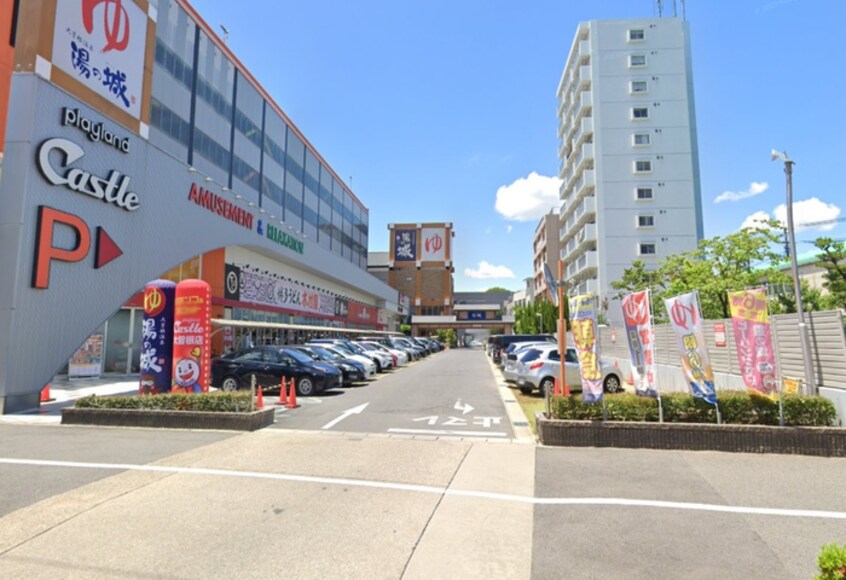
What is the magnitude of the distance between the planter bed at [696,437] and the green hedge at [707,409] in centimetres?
35

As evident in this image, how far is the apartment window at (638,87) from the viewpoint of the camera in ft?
162

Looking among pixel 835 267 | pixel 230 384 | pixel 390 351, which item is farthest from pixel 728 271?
pixel 230 384

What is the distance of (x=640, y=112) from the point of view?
1939 inches

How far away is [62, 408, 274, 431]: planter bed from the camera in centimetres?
957

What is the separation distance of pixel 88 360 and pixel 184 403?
38.5ft

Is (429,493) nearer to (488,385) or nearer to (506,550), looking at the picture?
(506,550)

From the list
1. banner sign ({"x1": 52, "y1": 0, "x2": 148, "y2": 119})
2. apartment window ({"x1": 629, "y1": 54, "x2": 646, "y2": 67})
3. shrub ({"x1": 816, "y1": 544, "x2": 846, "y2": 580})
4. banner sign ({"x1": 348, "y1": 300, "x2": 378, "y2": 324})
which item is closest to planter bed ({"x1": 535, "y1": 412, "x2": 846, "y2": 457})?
shrub ({"x1": 816, "y1": 544, "x2": 846, "y2": 580})

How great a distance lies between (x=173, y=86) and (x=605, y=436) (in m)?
29.3

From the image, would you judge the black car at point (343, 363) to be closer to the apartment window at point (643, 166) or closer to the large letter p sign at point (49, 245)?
the large letter p sign at point (49, 245)

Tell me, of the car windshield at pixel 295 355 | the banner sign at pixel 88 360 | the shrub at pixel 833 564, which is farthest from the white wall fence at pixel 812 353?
the banner sign at pixel 88 360

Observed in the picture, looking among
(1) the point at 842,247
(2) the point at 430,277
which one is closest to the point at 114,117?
(1) the point at 842,247

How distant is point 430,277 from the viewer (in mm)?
86188

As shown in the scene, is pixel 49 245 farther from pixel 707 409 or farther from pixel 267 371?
pixel 707 409

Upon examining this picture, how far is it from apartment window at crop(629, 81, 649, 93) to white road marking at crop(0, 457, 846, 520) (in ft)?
173
